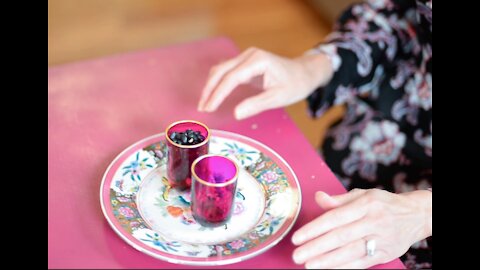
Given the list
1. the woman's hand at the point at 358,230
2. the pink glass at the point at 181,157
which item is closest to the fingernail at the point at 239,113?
the pink glass at the point at 181,157

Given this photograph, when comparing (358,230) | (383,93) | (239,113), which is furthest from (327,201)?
(383,93)

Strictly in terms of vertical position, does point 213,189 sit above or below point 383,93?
below

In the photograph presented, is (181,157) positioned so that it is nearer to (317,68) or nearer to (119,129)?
(119,129)

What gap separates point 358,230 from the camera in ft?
2.68

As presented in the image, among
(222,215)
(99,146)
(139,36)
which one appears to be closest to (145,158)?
(99,146)

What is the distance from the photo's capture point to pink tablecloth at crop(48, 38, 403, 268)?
827mm

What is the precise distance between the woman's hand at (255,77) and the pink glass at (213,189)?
185mm

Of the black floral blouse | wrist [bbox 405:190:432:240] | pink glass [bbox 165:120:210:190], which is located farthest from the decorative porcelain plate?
the black floral blouse

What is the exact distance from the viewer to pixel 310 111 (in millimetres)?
1274

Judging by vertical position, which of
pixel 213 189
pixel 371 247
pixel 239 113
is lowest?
pixel 371 247

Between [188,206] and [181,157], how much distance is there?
76mm

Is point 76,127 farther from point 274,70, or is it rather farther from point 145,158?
point 274,70

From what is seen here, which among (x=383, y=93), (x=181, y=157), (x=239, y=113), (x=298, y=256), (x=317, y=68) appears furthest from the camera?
(x=383, y=93)

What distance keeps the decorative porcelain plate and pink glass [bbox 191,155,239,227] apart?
0.02m
